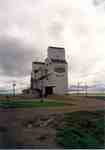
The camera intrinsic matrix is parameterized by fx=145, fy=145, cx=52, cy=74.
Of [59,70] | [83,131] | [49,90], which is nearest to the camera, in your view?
[83,131]

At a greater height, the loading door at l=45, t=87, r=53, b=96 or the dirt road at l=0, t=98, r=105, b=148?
the loading door at l=45, t=87, r=53, b=96

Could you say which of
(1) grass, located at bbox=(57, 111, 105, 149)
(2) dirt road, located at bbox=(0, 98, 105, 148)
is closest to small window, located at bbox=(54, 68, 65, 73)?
(2) dirt road, located at bbox=(0, 98, 105, 148)

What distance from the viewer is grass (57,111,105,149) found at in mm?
1667

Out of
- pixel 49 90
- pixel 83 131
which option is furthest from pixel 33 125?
pixel 49 90

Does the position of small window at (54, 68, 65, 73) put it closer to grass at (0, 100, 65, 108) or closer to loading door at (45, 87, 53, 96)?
loading door at (45, 87, 53, 96)

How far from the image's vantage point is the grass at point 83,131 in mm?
1667

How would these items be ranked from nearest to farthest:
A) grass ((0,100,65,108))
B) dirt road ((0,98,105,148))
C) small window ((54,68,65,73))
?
dirt road ((0,98,105,148)) → grass ((0,100,65,108)) → small window ((54,68,65,73))

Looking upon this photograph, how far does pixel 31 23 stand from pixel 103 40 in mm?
1025

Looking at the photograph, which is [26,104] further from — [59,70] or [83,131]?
[83,131]

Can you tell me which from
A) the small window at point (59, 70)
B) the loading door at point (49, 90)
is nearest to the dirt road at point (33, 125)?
the loading door at point (49, 90)

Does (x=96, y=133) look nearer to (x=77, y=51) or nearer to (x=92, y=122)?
(x=92, y=122)

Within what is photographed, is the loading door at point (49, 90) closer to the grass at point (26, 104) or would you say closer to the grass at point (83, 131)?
the grass at point (26, 104)

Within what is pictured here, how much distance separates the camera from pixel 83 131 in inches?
73.2

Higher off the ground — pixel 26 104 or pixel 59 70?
pixel 59 70
